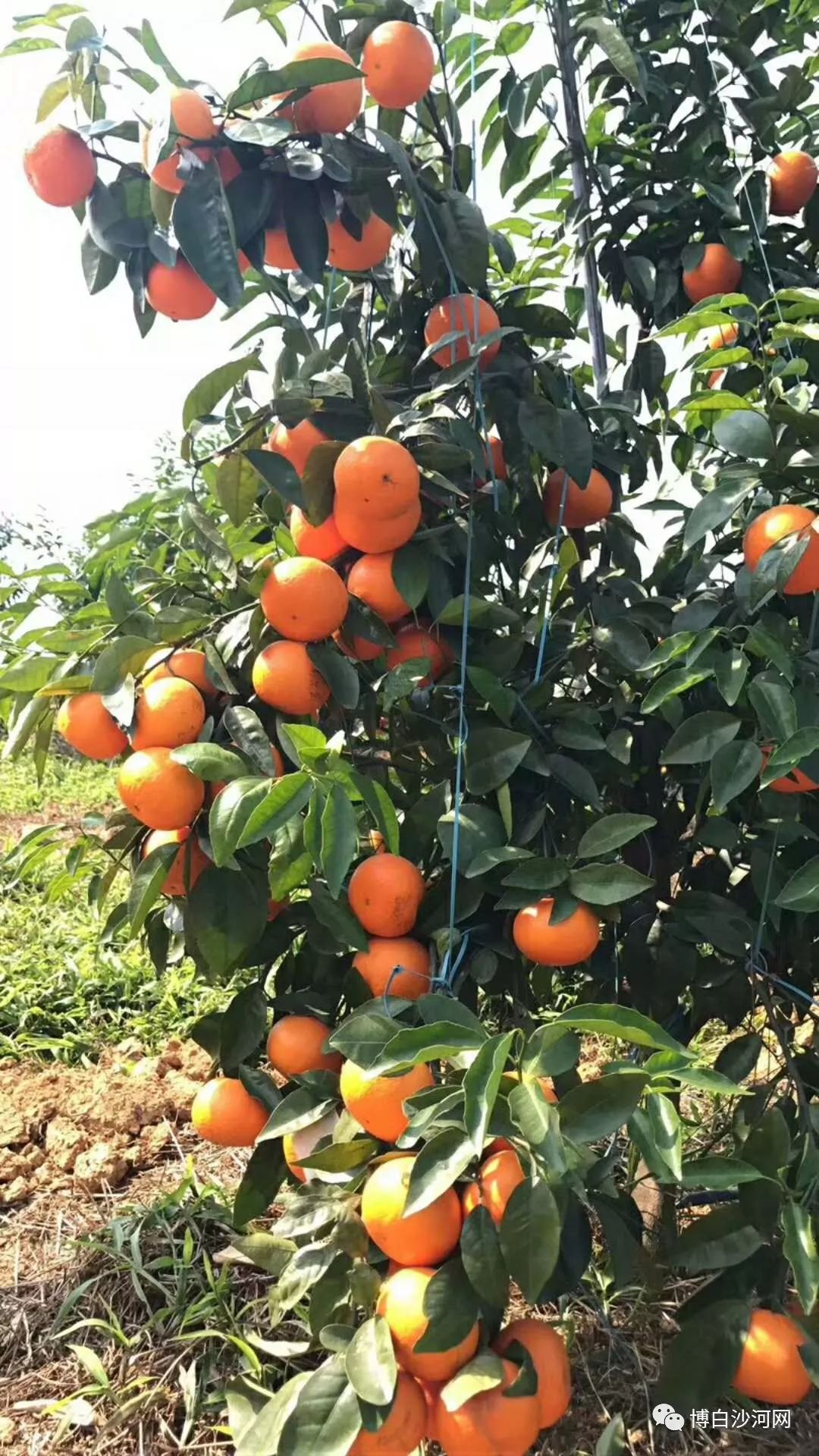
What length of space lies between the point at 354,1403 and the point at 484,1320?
0.11m

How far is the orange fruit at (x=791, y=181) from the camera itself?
4.33ft

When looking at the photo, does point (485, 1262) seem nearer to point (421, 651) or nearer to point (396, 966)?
point (396, 966)

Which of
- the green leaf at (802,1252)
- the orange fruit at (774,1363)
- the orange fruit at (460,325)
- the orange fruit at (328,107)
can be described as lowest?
the orange fruit at (774,1363)

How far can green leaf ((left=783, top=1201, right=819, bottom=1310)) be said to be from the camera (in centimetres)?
75

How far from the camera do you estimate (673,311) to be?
4.89 feet

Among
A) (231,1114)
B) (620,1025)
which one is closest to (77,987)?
(231,1114)

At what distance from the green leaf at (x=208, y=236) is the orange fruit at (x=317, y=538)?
0.23 m

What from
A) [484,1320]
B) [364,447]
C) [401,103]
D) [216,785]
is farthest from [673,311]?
[484,1320]

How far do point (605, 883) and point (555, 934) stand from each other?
0.24 feet

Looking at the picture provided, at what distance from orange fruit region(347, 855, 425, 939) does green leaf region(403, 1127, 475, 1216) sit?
0.28m

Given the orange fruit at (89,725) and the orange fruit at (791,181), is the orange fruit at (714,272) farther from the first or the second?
the orange fruit at (89,725)

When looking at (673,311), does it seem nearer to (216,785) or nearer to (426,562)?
(426,562)

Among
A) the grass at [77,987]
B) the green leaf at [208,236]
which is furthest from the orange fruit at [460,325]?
the grass at [77,987]

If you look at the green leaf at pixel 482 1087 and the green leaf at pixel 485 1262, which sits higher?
the green leaf at pixel 482 1087
